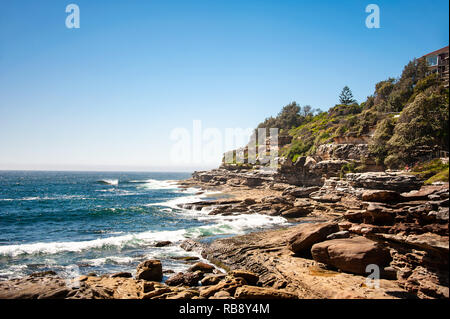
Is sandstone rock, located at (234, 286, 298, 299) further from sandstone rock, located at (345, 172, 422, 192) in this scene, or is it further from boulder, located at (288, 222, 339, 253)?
sandstone rock, located at (345, 172, 422, 192)

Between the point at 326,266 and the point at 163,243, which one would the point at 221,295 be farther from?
the point at 163,243

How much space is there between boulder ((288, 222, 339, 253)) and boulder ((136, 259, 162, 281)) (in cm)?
765

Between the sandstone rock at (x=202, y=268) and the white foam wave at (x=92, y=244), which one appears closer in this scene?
the sandstone rock at (x=202, y=268)

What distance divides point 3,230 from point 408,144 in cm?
4010

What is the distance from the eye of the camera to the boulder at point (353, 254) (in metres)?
10.1

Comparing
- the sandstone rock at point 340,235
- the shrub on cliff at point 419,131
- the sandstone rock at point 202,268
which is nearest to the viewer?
the sandstone rock at point 340,235

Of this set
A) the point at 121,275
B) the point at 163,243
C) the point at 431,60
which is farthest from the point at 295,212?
the point at 431,60

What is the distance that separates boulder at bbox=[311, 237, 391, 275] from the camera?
33.0 ft

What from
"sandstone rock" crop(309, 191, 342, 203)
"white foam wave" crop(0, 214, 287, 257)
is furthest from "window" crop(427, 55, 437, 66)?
"white foam wave" crop(0, 214, 287, 257)

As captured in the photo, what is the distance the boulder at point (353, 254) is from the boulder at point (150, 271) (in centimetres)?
826

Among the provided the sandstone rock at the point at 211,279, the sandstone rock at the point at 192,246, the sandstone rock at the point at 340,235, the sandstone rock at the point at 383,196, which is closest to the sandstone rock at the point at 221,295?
the sandstone rock at the point at 211,279

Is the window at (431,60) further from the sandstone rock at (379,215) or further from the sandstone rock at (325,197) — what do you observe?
the sandstone rock at (379,215)

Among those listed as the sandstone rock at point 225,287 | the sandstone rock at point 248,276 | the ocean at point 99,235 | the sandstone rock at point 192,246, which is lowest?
the ocean at point 99,235
